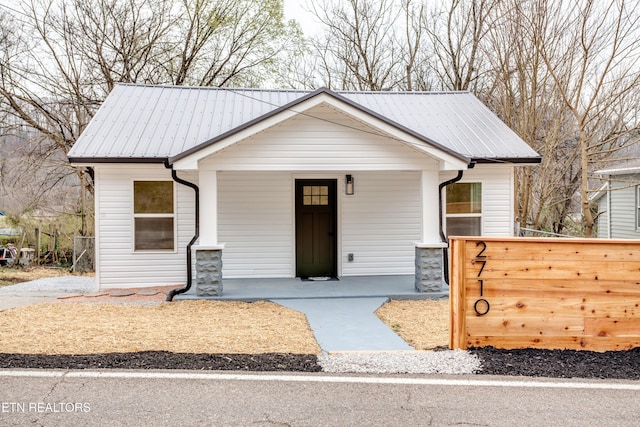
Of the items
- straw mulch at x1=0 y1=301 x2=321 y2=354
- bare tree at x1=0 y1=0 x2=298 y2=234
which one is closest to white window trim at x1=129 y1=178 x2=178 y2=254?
straw mulch at x1=0 y1=301 x2=321 y2=354

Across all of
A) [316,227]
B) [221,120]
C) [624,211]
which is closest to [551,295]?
[316,227]

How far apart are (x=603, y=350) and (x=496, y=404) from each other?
2.05m

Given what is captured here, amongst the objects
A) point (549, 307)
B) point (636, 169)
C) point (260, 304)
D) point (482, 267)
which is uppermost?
point (636, 169)

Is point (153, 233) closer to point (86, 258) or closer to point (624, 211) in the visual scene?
point (86, 258)

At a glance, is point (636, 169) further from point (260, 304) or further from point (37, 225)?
point (37, 225)

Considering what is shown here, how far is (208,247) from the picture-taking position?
27.5 feet

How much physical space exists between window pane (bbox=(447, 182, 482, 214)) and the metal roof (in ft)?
2.78

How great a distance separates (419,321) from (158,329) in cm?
360

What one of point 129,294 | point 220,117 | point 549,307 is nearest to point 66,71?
point 220,117

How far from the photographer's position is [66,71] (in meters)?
16.6

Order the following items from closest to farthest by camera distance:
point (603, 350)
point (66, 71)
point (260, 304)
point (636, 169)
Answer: point (603, 350), point (260, 304), point (636, 169), point (66, 71)

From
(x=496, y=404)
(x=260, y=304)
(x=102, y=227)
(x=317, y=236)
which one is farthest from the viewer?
(x=317, y=236)

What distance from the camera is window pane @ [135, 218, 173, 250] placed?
967cm

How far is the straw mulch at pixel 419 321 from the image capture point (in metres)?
5.93
